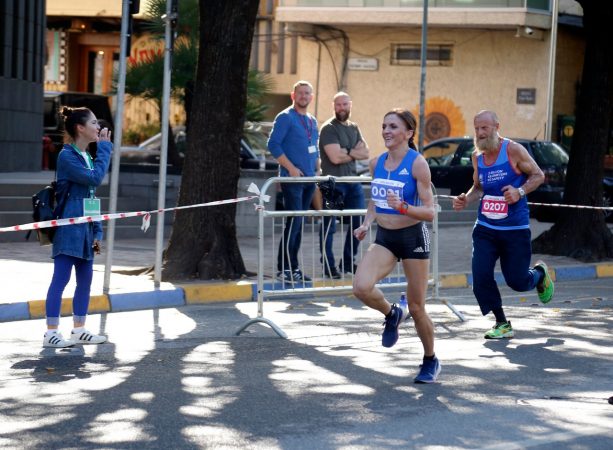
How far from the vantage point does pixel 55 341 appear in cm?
930

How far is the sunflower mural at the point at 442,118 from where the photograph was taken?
3638 centimetres

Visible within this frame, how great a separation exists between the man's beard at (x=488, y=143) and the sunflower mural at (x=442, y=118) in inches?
1036

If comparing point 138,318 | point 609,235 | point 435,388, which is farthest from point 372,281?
point 609,235

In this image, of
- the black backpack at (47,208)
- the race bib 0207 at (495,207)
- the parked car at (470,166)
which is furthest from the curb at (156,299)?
the parked car at (470,166)

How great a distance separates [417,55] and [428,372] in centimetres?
2925

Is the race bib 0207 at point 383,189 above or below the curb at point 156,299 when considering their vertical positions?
above

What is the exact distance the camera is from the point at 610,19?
16.7 meters

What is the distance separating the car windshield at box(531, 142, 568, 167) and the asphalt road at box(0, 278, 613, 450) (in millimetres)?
12156

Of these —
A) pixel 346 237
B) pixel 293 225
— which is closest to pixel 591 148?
pixel 346 237

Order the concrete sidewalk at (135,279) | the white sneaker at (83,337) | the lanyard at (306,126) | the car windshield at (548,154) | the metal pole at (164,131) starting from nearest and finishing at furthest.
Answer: the white sneaker at (83,337)
the concrete sidewalk at (135,279)
the metal pole at (164,131)
the lanyard at (306,126)
the car windshield at (548,154)

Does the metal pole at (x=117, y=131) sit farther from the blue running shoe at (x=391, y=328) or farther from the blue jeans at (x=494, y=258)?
the blue running shoe at (x=391, y=328)

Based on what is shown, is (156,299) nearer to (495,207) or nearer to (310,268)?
(310,268)

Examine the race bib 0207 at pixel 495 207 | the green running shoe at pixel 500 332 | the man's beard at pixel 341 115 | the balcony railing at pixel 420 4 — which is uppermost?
the balcony railing at pixel 420 4

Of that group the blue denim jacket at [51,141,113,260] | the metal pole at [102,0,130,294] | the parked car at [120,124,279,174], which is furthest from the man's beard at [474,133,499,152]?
the parked car at [120,124,279,174]
